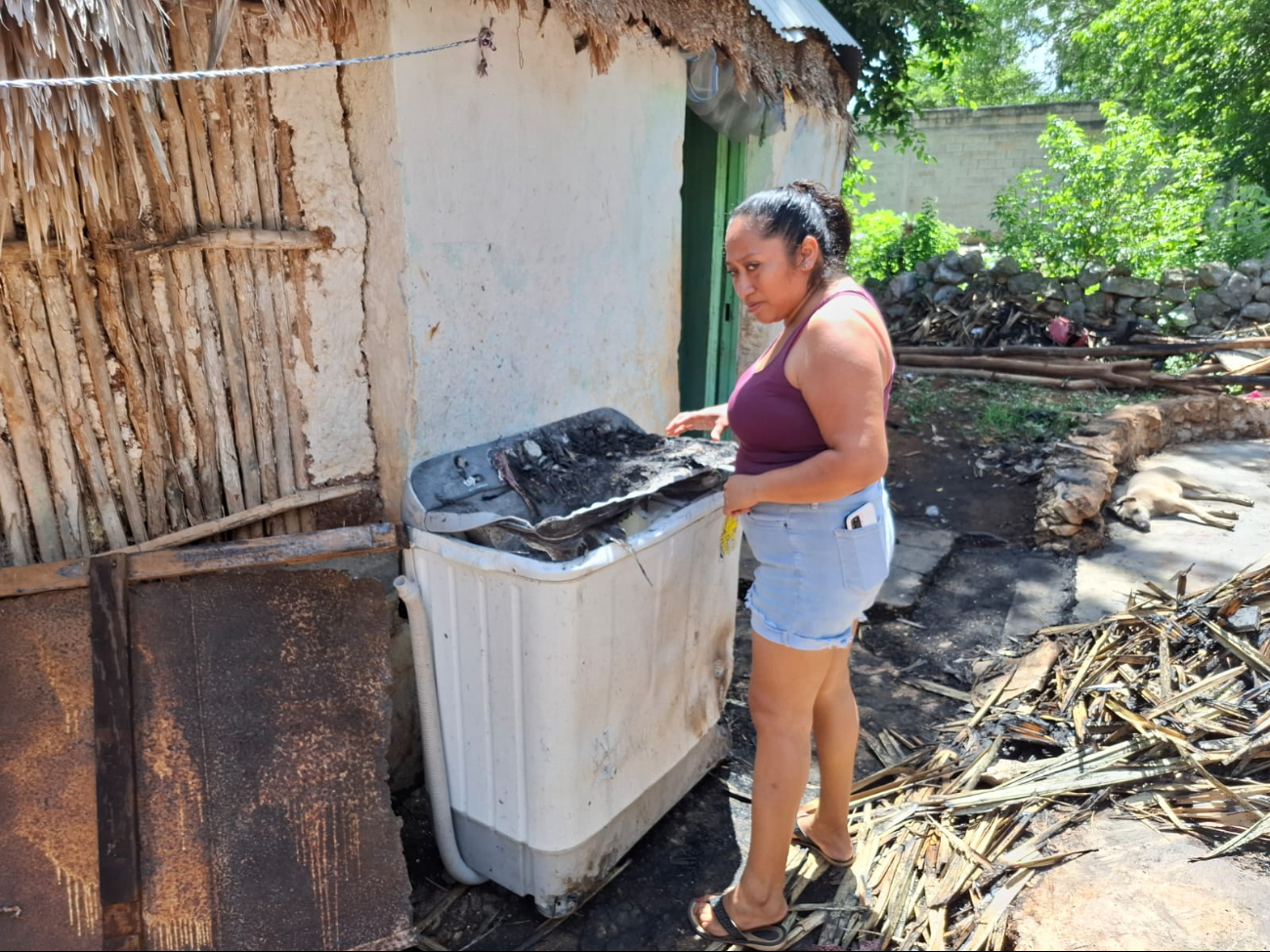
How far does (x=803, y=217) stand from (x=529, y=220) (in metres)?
1.13

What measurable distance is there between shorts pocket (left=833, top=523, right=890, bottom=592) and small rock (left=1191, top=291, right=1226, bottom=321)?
1002cm

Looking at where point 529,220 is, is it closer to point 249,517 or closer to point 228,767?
point 249,517

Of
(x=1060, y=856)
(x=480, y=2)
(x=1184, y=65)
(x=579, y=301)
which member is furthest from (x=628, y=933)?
(x=1184, y=65)

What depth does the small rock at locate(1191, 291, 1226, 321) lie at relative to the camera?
388 inches

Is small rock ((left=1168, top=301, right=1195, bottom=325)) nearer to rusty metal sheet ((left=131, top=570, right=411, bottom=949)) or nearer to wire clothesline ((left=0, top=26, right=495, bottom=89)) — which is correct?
wire clothesline ((left=0, top=26, right=495, bottom=89))

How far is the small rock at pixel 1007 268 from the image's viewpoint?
10.5 m

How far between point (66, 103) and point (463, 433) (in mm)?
1311

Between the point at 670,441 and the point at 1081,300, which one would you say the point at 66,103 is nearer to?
the point at 670,441

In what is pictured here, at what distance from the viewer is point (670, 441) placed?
2953 millimetres

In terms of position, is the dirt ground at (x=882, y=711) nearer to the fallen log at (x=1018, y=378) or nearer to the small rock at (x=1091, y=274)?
the fallen log at (x=1018, y=378)

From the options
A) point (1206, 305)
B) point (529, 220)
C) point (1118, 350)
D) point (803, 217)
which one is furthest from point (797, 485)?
point (1206, 305)

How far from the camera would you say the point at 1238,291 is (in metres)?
9.84

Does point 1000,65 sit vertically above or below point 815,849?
above

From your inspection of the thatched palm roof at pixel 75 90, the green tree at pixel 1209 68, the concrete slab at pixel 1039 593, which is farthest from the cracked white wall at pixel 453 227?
the green tree at pixel 1209 68
